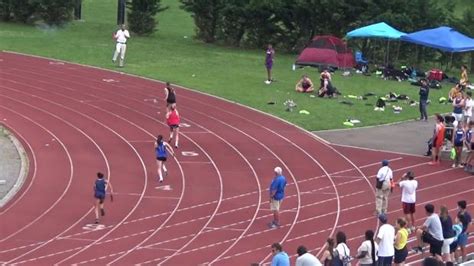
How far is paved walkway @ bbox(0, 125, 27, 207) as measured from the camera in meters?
22.2

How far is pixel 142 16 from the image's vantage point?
48531mm

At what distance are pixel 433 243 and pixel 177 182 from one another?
828 centimetres

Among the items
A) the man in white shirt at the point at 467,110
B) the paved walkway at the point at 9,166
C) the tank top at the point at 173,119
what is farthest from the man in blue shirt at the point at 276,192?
the man in white shirt at the point at 467,110

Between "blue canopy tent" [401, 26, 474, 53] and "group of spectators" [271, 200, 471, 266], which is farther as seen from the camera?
"blue canopy tent" [401, 26, 474, 53]

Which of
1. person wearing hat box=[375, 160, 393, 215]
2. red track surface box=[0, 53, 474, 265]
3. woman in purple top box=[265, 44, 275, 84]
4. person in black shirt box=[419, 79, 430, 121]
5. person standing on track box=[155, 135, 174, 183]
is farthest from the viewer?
woman in purple top box=[265, 44, 275, 84]

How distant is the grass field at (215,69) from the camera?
107 feet

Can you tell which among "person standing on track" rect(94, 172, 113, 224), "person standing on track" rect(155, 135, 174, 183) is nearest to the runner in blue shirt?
"person standing on track" rect(155, 135, 174, 183)

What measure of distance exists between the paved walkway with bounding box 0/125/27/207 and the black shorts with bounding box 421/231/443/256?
30.8 feet

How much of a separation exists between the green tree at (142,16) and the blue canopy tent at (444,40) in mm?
14400

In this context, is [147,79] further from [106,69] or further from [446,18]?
[446,18]

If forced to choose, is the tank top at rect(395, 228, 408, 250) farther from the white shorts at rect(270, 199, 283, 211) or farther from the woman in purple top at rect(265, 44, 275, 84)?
the woman in purple top at rect(265, 44, 275, 84)

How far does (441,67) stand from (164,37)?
547 inches

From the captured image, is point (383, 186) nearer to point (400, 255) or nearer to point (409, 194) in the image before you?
point (409, 194)

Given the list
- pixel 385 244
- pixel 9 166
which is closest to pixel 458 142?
pixel 385 244
